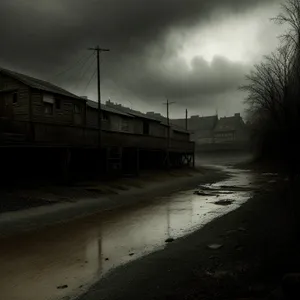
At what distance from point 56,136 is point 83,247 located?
12917 mm

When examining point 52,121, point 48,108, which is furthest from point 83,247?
point 48,108

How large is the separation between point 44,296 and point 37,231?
7819mm

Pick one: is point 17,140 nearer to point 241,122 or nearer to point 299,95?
point 299,95

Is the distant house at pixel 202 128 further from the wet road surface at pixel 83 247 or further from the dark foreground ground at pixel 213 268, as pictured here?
the dark foreground ground at pixel 213 268

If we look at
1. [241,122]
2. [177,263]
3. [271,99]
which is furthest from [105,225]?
[241,122]

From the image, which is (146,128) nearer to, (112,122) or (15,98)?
(112,122)

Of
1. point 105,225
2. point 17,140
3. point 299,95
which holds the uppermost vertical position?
point 299,95

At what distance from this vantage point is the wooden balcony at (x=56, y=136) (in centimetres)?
2225

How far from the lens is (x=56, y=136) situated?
25.3 metres

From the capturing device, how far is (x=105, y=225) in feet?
58.1

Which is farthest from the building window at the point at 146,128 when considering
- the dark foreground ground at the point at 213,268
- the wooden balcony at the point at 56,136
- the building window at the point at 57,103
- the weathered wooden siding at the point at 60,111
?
the dark foreground ground at the point at 213,268

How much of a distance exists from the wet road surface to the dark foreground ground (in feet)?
2.68

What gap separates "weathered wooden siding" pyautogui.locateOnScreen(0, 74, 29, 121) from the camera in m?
27.8

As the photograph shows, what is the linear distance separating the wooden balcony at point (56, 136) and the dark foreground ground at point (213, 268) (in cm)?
1207
